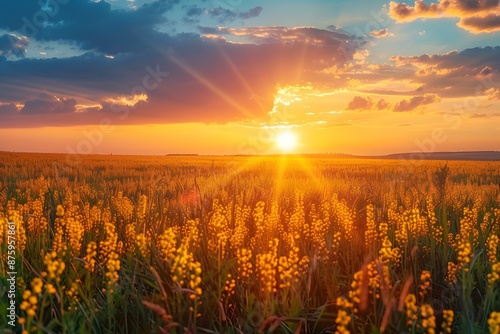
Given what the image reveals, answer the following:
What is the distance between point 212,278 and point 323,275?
0.93 metres

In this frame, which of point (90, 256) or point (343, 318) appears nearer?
point (343, 318)

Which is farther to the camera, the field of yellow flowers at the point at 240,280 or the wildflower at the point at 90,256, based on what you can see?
the wildflower at the point at 90,256

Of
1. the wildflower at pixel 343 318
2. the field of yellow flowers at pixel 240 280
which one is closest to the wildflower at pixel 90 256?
the field of yellow flowers at pixel 240 280

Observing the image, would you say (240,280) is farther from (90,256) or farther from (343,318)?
(343,318)

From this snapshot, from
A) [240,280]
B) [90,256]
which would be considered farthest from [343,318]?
[240,280]

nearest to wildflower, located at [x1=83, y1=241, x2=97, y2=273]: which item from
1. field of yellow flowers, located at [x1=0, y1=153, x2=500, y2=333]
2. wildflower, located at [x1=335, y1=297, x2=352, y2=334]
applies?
field of yellow flowers, located at [x1=0, y1=153, x2=500, y2=333]

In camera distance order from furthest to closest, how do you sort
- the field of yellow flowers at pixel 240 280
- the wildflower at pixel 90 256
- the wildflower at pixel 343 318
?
the wildflower at pixel 90 256
the field of yellow flowers at pixel 240 280
the wildflower at pixel 343 318

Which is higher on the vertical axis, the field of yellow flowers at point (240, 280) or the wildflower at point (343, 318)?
the wildflower at point (343, 318)

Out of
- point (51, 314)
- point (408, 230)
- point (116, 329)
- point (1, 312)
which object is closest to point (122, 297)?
point (116, 329)

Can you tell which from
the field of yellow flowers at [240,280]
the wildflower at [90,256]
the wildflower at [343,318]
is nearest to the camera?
the wildflower at [343,318]

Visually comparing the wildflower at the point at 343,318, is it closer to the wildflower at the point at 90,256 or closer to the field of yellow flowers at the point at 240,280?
the field of yellow flowers at the point at 240,280

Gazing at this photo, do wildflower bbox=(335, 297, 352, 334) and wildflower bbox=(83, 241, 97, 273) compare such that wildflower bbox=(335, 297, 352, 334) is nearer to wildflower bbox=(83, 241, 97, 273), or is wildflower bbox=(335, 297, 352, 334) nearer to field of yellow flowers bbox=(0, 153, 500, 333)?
field of yellow flowers bbox=(0, 153, 500, 333)

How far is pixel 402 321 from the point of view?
8.95 feet

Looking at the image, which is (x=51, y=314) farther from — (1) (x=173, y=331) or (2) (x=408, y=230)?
(2) (x=408, y=230)
